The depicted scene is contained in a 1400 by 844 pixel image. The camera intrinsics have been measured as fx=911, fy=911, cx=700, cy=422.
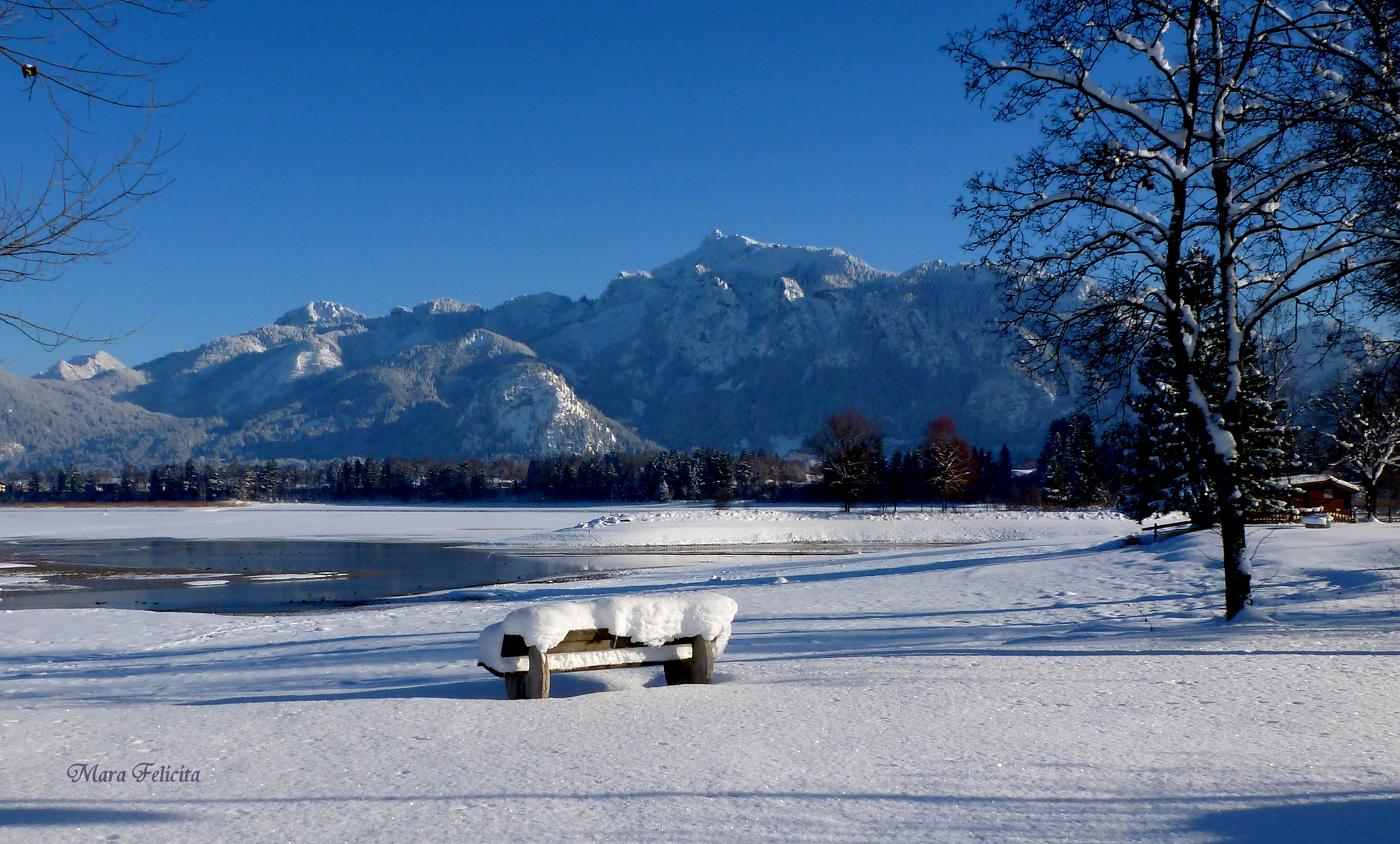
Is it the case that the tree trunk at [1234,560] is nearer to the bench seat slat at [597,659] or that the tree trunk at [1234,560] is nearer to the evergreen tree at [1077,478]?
the bench seat slat at [597,659]

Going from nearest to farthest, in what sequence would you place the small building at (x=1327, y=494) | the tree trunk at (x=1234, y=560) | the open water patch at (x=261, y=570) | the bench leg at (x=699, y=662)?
the bench leg at (x=699, y=662)
the tree trunk at (x=1234, y=560)
the open water patch at (x=261, y=570)
the small building at (x=1327, y=494)

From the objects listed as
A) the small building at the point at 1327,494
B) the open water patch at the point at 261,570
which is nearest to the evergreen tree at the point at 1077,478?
the small building at the point at 1327,494

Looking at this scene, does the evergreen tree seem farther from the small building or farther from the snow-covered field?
the snow-covered field

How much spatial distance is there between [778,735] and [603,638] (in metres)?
2.18

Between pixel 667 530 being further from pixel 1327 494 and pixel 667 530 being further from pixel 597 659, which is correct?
pixel 597 659

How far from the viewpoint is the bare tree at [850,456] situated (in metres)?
80.2

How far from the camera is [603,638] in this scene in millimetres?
7891

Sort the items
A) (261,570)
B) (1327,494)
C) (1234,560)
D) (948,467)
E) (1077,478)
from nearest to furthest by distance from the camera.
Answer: (1234,560), (261,570), (1327,494), (1077,478), (948,467)

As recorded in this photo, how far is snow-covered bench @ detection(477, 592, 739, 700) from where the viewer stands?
298 inches

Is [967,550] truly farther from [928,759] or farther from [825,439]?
[825,439]

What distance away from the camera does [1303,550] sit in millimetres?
17281

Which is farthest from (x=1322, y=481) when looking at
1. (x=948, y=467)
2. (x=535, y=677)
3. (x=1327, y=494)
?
(x=535, y=677)

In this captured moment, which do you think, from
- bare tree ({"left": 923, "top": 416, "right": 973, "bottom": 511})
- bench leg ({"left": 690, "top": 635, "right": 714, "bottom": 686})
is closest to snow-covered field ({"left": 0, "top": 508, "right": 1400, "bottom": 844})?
bench leg ({"left": 690, "top": 635, "right": 714, "bottom": 686})

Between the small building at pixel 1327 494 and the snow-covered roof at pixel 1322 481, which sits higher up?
the snow-covered roof at pixel 1322 481
